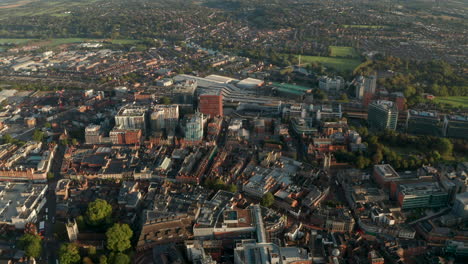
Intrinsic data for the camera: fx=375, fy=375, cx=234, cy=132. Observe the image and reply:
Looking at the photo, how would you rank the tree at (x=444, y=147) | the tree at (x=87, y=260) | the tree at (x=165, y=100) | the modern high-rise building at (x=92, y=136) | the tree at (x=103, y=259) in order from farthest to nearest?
the tree at (x=165, y=100), the modern high-rise building at (x=92, y=136), the tree at (x=444, y=147), the tree at (x=87, y=260), the tree at (x=103, y=259)

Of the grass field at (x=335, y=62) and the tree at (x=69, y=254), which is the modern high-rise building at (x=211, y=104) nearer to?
the tree at (x=69, y=254)

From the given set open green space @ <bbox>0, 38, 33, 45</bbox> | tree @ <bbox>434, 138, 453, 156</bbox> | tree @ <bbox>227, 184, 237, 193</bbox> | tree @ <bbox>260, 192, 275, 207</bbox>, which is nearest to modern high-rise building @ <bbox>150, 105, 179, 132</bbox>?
tree @ <bbox>227, 184, 237, 193</bbox>

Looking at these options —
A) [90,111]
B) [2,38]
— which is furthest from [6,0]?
[90,111]

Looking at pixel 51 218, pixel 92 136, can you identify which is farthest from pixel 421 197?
pixel 92 136

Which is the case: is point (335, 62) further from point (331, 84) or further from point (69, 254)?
point (69, 254)

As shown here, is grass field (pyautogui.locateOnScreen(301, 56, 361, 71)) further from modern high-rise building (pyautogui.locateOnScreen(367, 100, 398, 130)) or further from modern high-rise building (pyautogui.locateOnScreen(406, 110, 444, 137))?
modern high-rise building (pyautogui.locateOnScreen(406, 110, 444, 137))

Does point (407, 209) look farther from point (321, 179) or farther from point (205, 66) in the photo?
point (205, 66)

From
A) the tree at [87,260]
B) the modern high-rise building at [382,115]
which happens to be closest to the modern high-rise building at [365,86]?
the modern high-rise building at [382,115]
